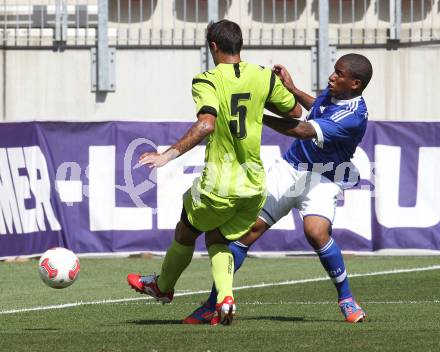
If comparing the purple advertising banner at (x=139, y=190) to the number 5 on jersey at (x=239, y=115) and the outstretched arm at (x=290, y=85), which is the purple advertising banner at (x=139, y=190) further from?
the number 5 on jersey at (x=239, y=115)

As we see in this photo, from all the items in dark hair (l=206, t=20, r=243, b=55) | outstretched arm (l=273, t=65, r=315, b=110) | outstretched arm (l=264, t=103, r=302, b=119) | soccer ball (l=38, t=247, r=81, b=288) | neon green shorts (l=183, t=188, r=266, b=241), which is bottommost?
soccer ball (l=38, t=247, r=81, b=288)

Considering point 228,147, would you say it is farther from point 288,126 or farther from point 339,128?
point 339,128

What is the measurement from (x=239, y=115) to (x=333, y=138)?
84 cm

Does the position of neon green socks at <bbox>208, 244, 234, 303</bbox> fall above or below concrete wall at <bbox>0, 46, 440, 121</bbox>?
below

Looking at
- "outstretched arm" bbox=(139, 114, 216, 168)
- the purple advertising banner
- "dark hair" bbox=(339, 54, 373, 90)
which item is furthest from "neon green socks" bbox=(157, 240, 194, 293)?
the purple advertising banner

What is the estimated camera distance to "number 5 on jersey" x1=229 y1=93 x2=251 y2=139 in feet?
26.9

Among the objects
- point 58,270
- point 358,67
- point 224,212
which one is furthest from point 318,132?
point 58,270

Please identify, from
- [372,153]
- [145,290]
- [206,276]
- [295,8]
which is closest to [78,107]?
[295,8]

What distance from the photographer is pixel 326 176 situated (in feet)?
29.6

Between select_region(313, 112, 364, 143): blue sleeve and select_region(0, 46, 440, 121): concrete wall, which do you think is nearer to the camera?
select_region(313, 112, 364, 143): blue sleeve

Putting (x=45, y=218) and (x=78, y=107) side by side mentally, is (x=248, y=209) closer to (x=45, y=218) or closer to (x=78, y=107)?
(x=45, y=218)

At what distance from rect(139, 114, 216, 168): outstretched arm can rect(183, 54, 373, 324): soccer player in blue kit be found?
0.95 m

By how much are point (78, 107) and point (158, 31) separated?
1.71 metres

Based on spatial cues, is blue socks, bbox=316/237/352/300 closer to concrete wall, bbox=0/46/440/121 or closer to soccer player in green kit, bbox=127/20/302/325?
soccer player in green kit, bbox=127/20/302/325
